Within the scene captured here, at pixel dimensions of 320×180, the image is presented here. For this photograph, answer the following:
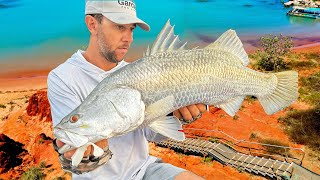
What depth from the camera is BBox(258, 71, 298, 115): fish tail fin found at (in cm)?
340

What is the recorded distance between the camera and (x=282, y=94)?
11.2ft

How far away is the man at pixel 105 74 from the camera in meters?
3.21

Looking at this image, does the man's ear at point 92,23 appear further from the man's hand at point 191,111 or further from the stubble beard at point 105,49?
the man's hand at point 191,111

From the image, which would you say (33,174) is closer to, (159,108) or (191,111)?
(191,111)

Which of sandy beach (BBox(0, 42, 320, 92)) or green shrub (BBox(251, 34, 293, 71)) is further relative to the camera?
sandy beach (BBox(0, 42, 320, 92))

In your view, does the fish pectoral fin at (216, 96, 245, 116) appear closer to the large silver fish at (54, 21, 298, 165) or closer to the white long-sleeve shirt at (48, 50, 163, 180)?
the large silver fish at (54, 21, 298, 165)

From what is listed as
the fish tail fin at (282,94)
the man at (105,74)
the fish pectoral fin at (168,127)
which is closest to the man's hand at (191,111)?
the man at (105,74)

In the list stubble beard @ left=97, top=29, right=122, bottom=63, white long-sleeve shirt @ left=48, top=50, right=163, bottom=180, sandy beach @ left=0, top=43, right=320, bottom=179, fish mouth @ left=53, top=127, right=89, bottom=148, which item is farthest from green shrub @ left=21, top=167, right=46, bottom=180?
fish mouth @ left=53, top=127, right=89, bottom=148

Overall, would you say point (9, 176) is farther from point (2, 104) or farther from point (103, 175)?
point (103, 175)

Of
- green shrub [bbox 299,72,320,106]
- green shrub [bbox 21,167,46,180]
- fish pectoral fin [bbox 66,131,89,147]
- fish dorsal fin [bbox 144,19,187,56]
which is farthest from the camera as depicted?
green shrub [bbox 299,72,320,106]

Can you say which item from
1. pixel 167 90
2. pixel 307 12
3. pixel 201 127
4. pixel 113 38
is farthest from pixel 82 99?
pixel 307 12

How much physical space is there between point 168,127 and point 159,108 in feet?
0.68

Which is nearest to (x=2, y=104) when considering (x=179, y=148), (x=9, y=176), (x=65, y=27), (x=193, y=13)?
(x=9, y=176)

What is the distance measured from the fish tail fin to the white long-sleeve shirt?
48.9 inches
